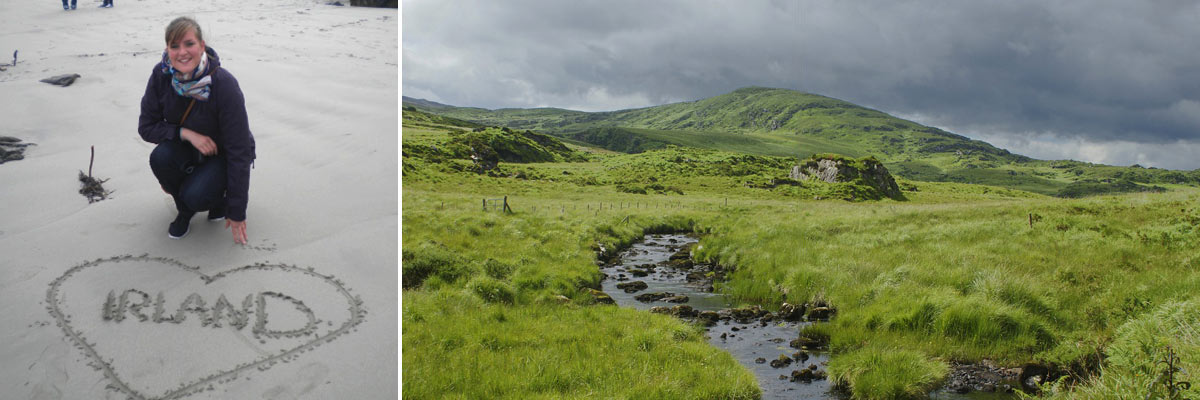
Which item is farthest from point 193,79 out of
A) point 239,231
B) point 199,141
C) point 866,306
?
point 866,306

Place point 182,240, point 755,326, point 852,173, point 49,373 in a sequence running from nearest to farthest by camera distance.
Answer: point 49,373 → point 182,240 → point 755,326 → point 852,173

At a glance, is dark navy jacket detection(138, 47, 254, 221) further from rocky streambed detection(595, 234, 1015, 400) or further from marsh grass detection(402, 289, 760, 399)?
rocky streambed detection(595, 234, 1015, 400)

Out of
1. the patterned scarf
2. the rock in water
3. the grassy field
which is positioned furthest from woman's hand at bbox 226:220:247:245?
the rock in water

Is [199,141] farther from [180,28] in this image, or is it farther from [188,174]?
[180,28]

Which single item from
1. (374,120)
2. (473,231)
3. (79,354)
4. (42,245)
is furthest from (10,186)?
(473,231)

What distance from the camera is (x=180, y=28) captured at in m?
4.43

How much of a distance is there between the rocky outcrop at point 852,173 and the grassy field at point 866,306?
74.0 m

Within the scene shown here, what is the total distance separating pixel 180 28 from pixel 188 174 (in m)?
1.46

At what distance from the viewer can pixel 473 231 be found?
16.5 meters

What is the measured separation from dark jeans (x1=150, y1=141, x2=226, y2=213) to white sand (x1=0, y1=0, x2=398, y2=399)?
370mm

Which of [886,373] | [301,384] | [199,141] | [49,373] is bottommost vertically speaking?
[886,373]

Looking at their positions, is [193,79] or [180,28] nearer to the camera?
[180,28]

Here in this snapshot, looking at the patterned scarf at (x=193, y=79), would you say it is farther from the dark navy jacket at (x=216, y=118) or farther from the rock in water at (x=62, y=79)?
the rock in water at (x=62, y=79)

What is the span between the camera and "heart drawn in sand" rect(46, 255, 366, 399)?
3867 millimetres
